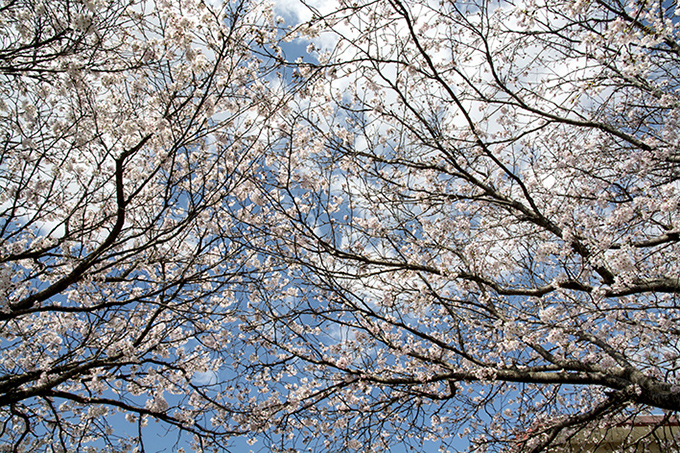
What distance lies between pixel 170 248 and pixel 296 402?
2.61 metres

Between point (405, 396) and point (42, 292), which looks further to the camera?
point (405, 396)

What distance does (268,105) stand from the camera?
4.19m

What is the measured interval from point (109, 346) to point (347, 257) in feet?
10.3

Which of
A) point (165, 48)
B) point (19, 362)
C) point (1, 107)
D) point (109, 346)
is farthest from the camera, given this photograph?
point (19, 362)

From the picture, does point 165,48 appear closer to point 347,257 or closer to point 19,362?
point 347,257

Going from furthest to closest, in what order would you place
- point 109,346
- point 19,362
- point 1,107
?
point 19,362 < point 109,346 < point 1,107

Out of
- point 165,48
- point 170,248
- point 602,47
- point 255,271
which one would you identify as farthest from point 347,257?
point 602,47

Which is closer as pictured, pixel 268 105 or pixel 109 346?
pixel 268 105

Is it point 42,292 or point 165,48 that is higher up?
point 165,48

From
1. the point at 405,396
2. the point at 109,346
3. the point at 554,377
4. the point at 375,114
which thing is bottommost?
the point at 554,377

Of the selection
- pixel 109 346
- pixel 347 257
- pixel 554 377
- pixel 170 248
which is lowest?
pixel 554 377

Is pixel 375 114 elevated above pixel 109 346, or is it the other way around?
pixel 375 114

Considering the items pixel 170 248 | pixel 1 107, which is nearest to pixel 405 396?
pixel 170 248

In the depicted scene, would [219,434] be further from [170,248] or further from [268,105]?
[268,105]
